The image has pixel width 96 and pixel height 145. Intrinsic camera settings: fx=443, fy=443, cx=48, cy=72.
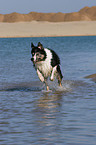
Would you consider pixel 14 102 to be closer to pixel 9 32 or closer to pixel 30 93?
pixel 30 93

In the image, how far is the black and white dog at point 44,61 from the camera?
14.0 meters

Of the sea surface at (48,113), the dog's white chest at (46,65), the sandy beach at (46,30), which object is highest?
the sandy beach at (46,30)

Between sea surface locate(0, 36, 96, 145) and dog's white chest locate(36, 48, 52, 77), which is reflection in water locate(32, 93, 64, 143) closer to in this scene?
sea surface locate(0, 36, 96, 145)

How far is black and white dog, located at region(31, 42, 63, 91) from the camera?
45.8 ft

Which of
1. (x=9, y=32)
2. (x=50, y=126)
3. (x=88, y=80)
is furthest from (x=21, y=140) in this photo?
(x=9, y=32)

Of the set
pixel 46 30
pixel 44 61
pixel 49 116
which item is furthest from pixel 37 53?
pixel 46 30

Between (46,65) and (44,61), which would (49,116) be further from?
(46,65)

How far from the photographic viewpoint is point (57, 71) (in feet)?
50.4

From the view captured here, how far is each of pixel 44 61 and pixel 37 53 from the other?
0.60 metres

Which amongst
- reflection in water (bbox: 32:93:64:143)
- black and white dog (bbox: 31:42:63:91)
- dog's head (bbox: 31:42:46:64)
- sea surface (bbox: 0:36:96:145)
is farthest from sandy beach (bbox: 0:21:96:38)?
reflection in water (bbox: 32:93:64:143)

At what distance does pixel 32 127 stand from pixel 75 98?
14.3 ft

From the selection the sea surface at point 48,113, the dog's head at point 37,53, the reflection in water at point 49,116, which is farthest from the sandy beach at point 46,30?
the reflection in water at point 49,116

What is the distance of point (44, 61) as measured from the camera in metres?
14.4

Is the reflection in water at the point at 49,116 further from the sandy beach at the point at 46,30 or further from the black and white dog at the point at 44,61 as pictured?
the sandy beach at the point at 46,30
